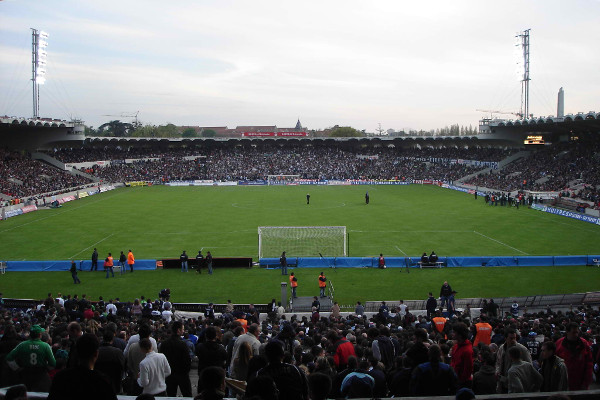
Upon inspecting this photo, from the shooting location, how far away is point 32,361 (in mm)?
6676

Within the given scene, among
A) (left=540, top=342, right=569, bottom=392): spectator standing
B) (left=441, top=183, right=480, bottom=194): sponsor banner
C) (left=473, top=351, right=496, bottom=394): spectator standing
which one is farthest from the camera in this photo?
(left=441, top=183, right=480, bottom=194): sponsor banner

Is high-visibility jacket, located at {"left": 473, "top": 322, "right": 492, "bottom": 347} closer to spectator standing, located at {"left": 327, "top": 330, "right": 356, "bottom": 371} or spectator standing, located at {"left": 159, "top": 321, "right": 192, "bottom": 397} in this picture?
spectator standing, located at {"left": 327, "top": 330, "right": 356, "bottom": 371}

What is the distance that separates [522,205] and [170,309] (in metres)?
44.5

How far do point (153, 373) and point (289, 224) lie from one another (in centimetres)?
3244

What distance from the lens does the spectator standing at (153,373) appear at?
21.9 feet

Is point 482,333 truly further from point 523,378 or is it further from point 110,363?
point 110,363

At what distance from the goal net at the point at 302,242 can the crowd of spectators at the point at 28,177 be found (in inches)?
1368

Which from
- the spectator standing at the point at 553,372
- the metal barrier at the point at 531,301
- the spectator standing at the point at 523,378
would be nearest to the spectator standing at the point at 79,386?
the spectator standing at the point at 523,378

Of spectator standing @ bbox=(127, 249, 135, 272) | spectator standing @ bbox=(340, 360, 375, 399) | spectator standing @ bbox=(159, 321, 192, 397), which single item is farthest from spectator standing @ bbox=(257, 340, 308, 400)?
spectator standing @ bbox=(127, 249, 135, 272)

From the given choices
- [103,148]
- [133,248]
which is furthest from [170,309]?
[103,148]

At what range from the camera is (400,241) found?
33.1 meters

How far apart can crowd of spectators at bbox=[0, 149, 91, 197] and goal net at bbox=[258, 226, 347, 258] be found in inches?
1368

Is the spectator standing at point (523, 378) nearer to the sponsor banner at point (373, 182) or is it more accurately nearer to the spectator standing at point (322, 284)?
the spectator standing at point (322, 284)

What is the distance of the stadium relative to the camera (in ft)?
22.9
